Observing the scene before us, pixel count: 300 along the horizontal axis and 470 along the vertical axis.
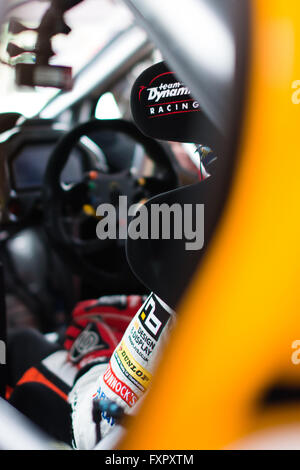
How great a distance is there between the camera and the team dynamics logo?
807 mm

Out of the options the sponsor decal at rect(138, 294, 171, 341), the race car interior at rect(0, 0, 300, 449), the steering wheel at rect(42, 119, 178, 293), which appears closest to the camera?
the race car interior at rect(0, 0, 300, 449)

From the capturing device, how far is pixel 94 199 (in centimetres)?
197

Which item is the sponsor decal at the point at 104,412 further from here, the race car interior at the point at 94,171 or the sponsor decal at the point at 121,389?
the race car interior at the point at 94,171

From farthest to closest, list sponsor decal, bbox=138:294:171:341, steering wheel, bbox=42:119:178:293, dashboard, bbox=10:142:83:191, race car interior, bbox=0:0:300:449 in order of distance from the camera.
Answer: dashboard, bbox=10:142:83:191, steering wheel, bbox=42:119:178:293, sponsor decal, bbox=138:294:171:341, race car interior, bbox=0:0:300:449

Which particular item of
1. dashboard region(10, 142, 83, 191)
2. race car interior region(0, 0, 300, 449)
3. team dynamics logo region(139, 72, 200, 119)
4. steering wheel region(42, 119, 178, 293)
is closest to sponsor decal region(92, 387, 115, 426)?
race car interior region(0, 0, 300, 449)

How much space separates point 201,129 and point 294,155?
0.54ft

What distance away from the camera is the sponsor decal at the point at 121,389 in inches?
35.1

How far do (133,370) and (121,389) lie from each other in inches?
1.6

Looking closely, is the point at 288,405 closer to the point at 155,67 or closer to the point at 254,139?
the point at 254,139

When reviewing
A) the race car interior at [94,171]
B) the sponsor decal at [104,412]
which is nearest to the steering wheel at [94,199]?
the race car interior at [94,171]

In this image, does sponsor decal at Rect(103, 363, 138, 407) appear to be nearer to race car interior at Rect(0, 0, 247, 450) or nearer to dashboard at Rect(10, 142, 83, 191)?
race car interior at Rect(0, 0, 247, 450)

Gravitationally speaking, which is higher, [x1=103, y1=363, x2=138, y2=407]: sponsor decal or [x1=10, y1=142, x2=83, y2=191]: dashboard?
[x1=10, y1=142, x2=83, y2=191]: dashboard

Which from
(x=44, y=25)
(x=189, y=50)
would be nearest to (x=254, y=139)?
(x=189, y=50)

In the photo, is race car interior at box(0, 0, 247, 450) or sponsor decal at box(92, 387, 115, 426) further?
sponsor decal at box(92, 387, 115, 426)
